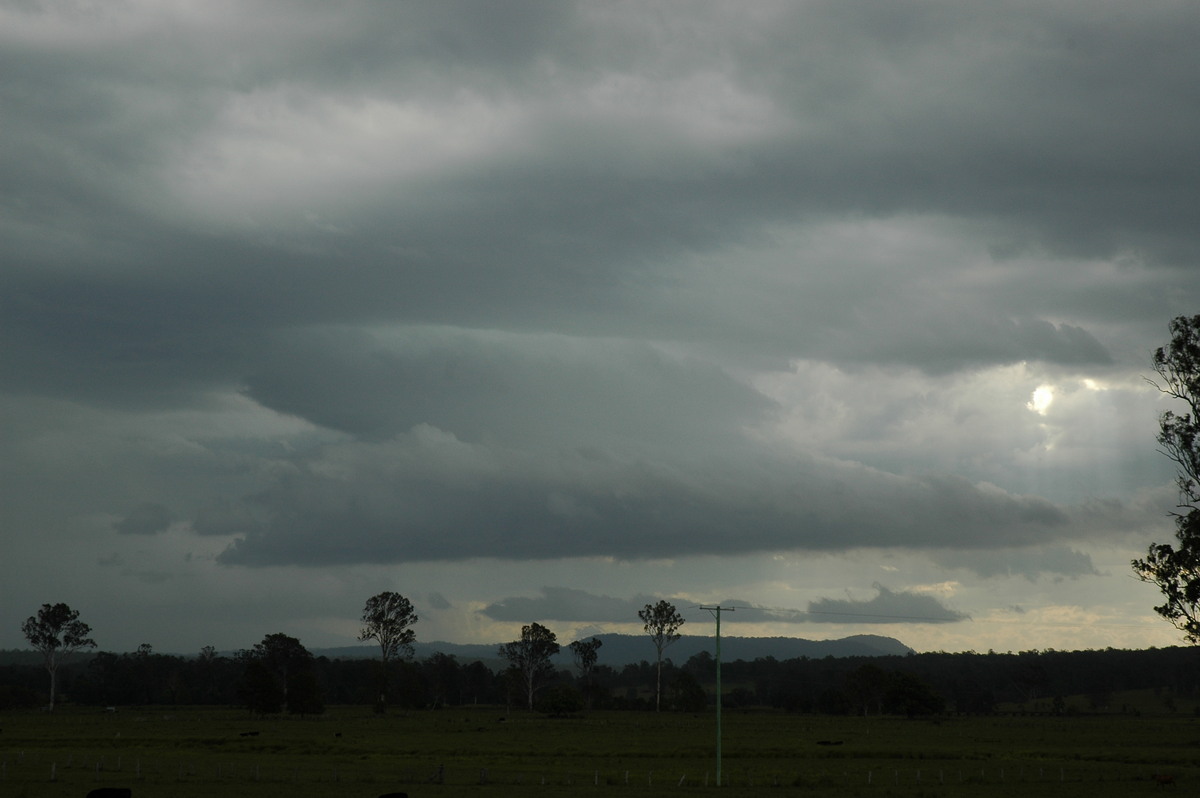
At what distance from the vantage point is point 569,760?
267ft

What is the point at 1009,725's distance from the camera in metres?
151

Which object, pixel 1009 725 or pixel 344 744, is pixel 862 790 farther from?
pixel 1009 725

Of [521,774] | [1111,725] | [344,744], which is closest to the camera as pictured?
[521,774]

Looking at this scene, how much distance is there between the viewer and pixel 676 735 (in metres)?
117

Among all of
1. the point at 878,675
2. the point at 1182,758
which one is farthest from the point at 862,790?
the point at 878,675

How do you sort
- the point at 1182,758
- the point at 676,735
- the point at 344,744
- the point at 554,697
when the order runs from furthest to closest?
the point at 554,697 < the point at 676,735 < the point at 344,744 < the point at 1182,758

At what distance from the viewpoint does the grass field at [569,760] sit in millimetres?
61438

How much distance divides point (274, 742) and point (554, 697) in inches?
3275

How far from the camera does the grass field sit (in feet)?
202

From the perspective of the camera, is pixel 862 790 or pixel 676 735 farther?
pixel 676 735

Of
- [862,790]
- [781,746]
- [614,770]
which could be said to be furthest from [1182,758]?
[614,770]

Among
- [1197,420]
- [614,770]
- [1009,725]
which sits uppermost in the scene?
[1197,420]

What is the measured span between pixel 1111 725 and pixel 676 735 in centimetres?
7407

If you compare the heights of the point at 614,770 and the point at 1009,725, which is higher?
the point at 614,770
